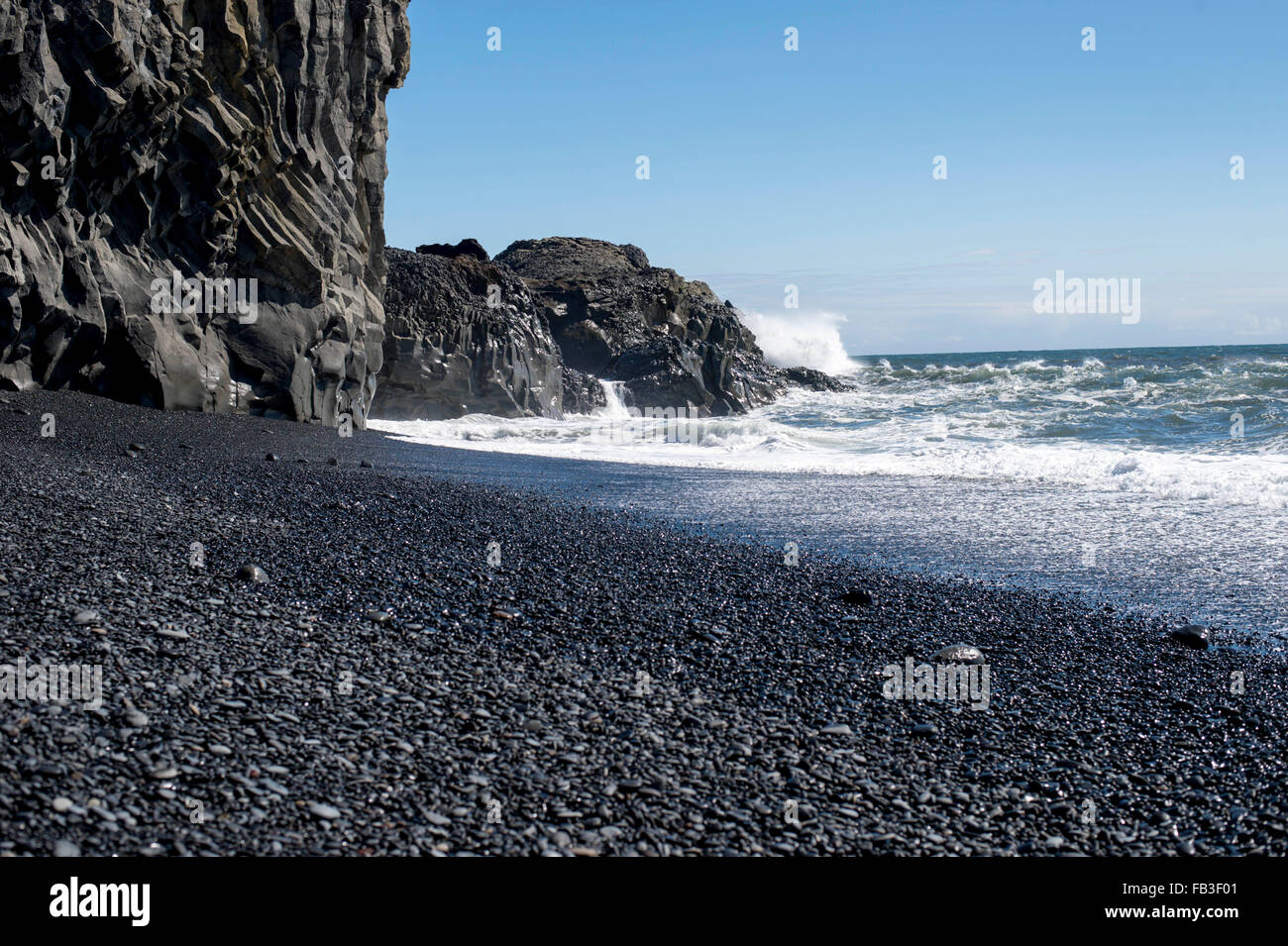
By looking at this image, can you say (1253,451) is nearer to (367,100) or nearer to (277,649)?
(277,649)

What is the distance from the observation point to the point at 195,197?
21.2 metres

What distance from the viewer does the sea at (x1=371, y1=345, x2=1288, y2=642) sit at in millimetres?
10070

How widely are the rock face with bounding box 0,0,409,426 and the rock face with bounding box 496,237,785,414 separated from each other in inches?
770

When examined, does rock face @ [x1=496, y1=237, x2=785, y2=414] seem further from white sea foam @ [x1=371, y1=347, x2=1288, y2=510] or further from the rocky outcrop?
the rocky outcrop

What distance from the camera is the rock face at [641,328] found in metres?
46.0

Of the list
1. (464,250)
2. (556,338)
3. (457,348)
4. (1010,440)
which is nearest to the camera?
(1010,440)

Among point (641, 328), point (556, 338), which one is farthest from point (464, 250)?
point (641, 328)

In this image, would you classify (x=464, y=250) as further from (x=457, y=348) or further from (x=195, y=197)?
(x=195, y=197)

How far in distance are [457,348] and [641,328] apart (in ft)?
75.3

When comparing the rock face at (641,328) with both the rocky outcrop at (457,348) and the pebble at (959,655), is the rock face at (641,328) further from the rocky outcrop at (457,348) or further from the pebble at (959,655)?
the pebble at (959,655)

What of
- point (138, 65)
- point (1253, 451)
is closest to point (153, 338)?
point (138, 65)

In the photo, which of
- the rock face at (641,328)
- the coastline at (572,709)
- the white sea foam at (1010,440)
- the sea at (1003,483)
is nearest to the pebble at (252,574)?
the coastline at (572,709)

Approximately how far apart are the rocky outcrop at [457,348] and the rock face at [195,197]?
136 inches

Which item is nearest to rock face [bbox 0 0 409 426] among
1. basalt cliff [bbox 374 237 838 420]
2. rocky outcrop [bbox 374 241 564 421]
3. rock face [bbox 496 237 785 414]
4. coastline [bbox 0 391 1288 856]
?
rocky outcrop [bbox 374 241 564 421]
